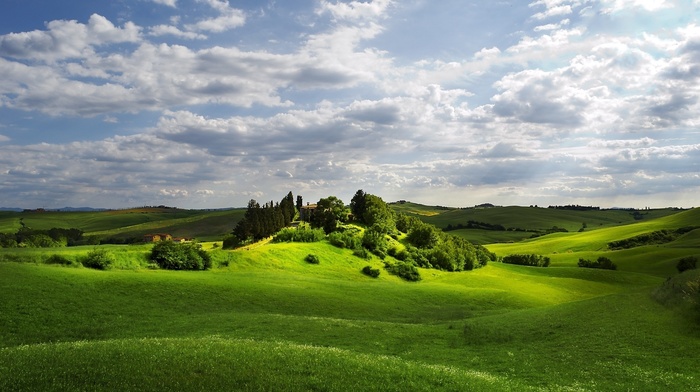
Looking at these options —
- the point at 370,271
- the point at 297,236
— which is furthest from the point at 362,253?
the point at 297,236

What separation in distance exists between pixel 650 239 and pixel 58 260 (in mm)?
190385

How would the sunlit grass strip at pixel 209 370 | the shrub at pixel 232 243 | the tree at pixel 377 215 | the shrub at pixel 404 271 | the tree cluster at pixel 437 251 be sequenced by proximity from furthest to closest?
the tree at pixel 377 215, the tree cluster at pixel 437 251, the shrub at pixel 232 243, the shrub at pixel 404 271, the sunlit grass strip at pixel 209 370

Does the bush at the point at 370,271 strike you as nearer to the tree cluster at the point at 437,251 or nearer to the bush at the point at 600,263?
the tree cluster at the point at 437,251

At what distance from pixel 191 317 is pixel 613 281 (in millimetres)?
98081

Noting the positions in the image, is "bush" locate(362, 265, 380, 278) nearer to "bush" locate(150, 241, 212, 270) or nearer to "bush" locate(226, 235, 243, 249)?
"bush" locate(226, 235, 243, 249)

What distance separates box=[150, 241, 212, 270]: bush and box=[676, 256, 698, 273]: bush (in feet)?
368

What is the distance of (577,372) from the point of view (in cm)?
2256

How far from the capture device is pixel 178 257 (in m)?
58.3

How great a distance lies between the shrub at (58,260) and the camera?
48.4 m

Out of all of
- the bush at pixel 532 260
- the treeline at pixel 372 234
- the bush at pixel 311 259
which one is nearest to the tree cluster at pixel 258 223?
the treeline at pixel 372 234

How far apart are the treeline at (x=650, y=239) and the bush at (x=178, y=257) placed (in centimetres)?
→ 15654

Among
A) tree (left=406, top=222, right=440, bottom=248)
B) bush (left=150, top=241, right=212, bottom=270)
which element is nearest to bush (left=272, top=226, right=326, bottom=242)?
bush (left=150, top=241, right=212, bottom=270)

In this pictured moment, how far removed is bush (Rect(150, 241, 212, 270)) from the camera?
57.5 metres

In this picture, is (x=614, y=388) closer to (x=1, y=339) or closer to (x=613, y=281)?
(x=1, y=339)
